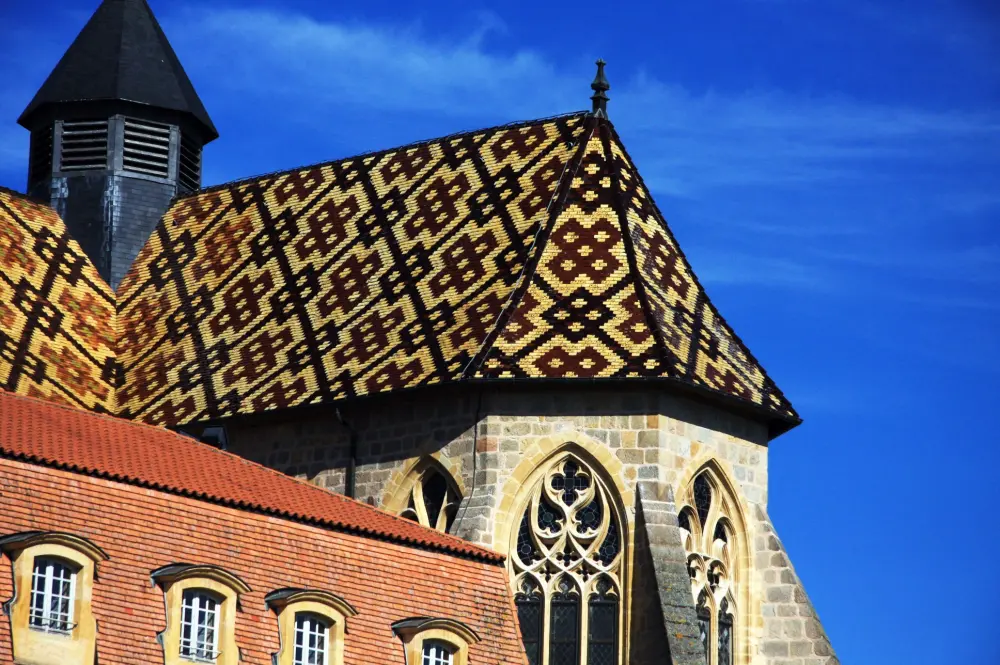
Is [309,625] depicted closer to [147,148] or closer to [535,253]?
[535,253]

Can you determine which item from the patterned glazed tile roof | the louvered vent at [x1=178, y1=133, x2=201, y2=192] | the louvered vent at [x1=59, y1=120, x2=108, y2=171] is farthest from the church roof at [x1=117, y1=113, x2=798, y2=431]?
the louvered vent at [x1=59, y1=120, x2=108, y2=171]

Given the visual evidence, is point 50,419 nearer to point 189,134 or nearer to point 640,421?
point 640,421

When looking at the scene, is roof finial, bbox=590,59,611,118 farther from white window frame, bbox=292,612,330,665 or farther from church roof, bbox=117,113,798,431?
white window frame, bbox=292,612,330,665

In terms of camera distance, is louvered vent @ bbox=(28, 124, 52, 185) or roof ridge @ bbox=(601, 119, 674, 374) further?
louvered vent @ bbox=(28, 124, 52, 185)

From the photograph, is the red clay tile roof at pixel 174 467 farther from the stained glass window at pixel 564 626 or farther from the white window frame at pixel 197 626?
the stained glass window at pixel 564 626

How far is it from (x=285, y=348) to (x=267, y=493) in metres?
7.45

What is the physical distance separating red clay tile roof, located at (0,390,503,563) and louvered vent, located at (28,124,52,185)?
1257 cm

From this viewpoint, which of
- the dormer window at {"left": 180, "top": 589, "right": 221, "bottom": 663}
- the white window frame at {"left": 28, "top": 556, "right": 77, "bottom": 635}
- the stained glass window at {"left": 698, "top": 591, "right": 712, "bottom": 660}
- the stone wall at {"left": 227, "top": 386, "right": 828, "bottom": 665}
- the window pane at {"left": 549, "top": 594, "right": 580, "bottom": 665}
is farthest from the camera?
the stained glass window at {"left": 698, "top": 591, "right": 712, "bottom": 660}

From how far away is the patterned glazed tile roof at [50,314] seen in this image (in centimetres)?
3191

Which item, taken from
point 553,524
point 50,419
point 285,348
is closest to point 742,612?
point 553,524

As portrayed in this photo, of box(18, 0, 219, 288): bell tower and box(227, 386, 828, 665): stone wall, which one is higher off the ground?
box(18, 0, 219, 288): bell tower

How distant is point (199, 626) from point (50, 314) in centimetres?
1255

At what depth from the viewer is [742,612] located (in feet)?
94.1

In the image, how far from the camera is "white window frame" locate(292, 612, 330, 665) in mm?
22344
